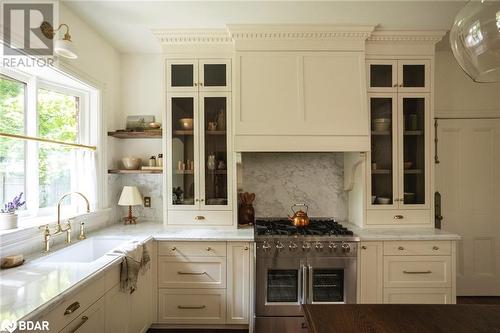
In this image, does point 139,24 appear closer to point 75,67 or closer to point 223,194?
point 75,67

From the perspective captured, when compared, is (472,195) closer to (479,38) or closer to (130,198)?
(479,38)

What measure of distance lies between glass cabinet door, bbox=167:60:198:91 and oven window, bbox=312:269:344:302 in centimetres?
199

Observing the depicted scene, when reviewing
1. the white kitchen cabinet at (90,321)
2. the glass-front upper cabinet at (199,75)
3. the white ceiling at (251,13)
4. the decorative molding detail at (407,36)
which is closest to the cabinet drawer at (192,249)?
the white kitchen cabinet at (90,321)

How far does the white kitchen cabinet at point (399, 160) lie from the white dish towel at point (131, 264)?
6.49ft

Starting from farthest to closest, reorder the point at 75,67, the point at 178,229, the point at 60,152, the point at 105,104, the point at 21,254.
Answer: the point at 105,104, the point at 178,229, the point at 60,152, the point at 75,67, the point at 21,254

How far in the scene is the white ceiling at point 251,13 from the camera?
2061 mm

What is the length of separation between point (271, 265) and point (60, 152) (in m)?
2.04

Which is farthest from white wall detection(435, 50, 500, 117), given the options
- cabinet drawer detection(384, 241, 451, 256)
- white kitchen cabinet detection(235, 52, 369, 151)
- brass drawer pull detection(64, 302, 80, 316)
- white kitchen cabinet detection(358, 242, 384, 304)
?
brass drawer pull detection(64, 302, 80, 316)

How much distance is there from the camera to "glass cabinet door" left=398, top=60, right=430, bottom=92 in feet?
8.10

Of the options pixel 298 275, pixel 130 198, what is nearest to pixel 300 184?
pixel 298 275

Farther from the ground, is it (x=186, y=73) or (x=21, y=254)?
(x=186, y=73)

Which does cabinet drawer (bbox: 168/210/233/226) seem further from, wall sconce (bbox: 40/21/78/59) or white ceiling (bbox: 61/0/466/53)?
white ceiling (bbox: 61/0/466/53)

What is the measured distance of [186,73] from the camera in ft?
8.23

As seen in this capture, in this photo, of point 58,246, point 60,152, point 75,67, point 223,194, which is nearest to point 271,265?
point 223,194
